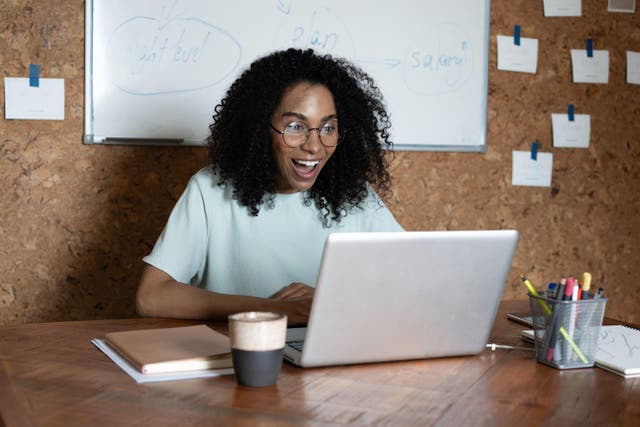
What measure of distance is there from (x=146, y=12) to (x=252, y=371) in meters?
1.49

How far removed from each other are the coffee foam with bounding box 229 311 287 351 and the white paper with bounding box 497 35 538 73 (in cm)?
190

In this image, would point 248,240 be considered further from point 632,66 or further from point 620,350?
point 632,66

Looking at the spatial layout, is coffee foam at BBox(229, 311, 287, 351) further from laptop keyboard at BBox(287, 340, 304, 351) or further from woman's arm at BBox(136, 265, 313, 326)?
woman's arm at BBox(136, 265, 313, 326)

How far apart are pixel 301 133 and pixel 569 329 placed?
32.4 inches

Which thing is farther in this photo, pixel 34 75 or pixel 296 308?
pixel 34 75

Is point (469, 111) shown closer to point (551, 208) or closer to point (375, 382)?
point (551, 208)

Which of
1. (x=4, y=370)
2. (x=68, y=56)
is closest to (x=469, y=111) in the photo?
(x=68, y=56)

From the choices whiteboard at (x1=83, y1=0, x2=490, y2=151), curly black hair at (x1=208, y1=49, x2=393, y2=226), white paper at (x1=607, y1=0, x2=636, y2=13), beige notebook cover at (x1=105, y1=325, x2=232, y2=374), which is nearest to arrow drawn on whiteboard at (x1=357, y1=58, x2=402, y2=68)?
whiteboard at (x1=83, y1=0, x2=490, y2=151)

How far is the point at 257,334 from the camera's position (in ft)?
3.10

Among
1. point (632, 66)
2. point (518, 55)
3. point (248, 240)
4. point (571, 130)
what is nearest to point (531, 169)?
point (571, 130)

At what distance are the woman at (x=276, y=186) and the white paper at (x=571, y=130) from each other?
44.5 inches

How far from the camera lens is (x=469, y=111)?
2.57 metres

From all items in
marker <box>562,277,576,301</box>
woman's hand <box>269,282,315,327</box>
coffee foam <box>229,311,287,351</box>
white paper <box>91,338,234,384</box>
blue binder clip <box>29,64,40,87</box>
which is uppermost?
blue binder clip <box>29,64,40,87</box>

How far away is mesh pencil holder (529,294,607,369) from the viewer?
3.58 ft
